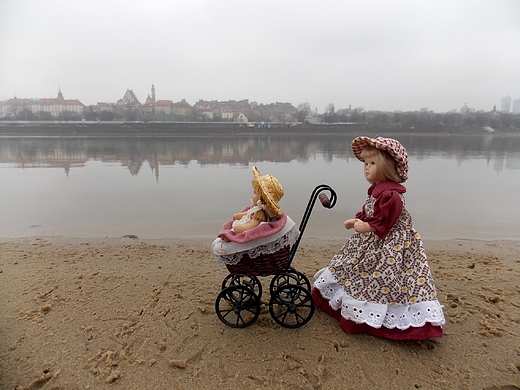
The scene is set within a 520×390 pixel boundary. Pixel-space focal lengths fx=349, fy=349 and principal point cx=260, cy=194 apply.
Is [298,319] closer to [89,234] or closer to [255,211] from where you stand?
[255,211]

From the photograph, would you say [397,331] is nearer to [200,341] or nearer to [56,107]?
[200,341]

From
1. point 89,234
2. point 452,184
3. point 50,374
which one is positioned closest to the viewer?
point 50,374

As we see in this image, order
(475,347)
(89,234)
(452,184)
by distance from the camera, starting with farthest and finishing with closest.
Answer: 1. (452,184)
2. (89,234)
3. (475,347)

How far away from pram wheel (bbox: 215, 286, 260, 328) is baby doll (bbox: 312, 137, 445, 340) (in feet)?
2.53

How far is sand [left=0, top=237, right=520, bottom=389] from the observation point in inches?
93.7

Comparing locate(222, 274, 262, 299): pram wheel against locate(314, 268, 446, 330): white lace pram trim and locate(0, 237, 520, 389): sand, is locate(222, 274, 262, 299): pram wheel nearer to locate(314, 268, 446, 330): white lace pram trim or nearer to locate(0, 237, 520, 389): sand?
locate(0, 237, 520, 389): sand

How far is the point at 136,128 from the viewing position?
4462cm

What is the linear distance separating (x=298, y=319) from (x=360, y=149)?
155 centimetres

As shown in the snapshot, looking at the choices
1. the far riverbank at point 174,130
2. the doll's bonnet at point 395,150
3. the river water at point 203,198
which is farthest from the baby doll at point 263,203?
the far riverbank at point 174,130

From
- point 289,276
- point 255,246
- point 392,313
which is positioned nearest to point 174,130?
point 289,276

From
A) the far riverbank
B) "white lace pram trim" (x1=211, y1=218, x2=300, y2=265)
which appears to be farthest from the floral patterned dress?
the far riverbank

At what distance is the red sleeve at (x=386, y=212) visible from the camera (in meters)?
2.58

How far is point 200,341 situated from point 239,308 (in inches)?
15.8

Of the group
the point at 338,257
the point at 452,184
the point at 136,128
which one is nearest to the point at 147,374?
the point at 338,257
